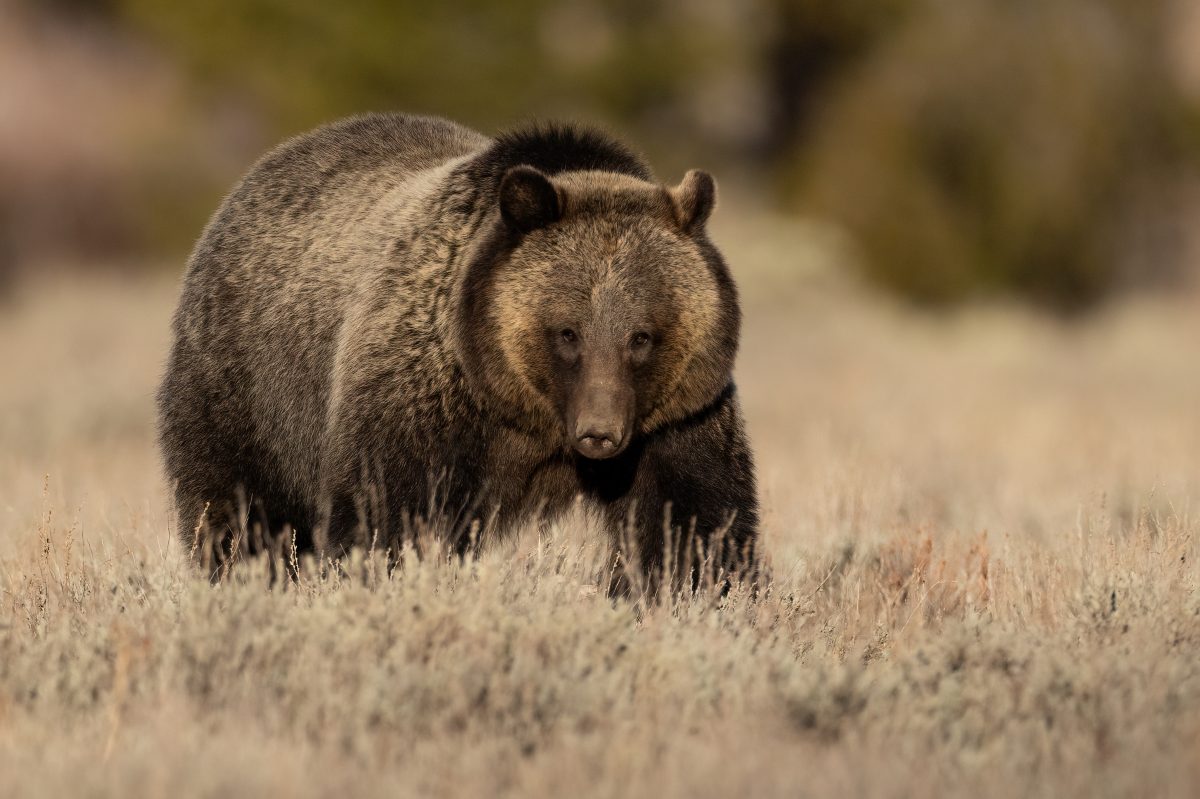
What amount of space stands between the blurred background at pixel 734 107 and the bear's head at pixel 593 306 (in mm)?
16257

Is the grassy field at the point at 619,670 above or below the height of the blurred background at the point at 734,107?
below

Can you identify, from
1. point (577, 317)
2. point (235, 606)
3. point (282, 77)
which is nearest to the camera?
point (235, 606)

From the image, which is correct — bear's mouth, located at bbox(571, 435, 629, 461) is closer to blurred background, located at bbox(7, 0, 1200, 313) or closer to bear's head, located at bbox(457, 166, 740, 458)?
bear's head, located at bbox(457, 166, 740, 458)

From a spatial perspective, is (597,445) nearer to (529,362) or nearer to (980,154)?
(529,362)

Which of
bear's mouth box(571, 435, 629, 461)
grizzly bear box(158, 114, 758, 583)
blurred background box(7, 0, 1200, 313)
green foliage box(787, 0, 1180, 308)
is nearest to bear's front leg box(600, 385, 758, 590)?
grizzly bear box(158, 114, 758, 583)

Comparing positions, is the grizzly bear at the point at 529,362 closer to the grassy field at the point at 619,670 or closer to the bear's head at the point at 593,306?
the bear's head at the point at 593,306

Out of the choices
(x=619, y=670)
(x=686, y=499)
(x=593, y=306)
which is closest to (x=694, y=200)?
(x=593, y=306)

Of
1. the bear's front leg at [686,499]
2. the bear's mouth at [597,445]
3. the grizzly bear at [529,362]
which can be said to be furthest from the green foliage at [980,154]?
the bear's mouth at [597,445]

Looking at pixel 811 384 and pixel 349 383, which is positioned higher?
pixel 349 383

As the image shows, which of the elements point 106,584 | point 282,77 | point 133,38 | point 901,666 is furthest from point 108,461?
point 133,38

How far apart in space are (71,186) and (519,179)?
57.4 feet

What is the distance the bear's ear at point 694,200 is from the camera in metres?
5.56

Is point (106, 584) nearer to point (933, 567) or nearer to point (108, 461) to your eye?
point (933, 567)

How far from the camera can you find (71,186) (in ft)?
70.3
